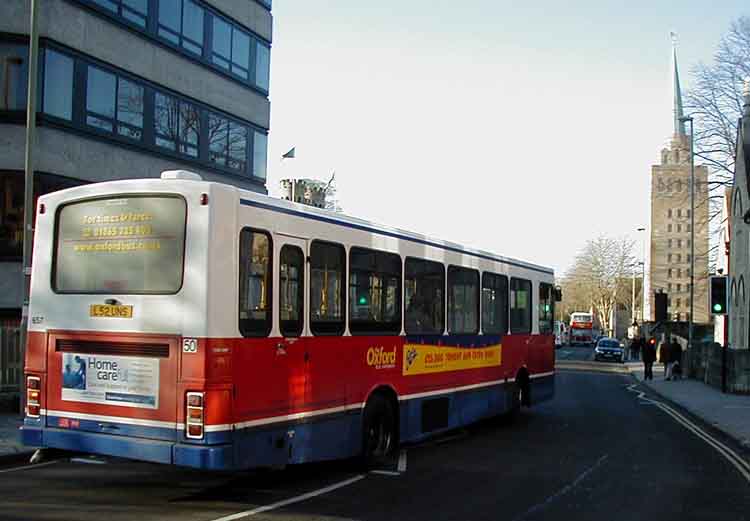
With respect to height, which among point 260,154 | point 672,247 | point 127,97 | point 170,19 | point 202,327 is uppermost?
point 672,247

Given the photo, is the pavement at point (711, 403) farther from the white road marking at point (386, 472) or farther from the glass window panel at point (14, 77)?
the glass window panel at point (14, 77)

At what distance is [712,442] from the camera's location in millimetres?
15719

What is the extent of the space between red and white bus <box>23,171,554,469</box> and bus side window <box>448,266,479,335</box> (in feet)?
8.69

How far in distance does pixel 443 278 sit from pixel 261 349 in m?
5.17

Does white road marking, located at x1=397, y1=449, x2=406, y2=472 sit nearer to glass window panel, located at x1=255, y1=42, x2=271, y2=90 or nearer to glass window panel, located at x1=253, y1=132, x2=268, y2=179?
glass window panel, located at x1=253, y1=132, x2=268, y2=179

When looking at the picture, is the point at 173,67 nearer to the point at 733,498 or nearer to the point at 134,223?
the point at 134,223

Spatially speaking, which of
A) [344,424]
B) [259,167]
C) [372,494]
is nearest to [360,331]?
[344,424]

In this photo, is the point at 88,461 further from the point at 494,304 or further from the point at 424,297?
the point at 494,304

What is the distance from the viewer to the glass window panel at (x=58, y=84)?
20.2 metres

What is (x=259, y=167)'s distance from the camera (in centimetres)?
2997

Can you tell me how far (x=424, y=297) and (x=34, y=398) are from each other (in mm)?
5666

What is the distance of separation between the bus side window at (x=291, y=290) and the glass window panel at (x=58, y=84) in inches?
530

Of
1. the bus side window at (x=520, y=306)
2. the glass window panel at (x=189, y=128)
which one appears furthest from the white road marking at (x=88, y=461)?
the glass window panel at (x=189, y=128)

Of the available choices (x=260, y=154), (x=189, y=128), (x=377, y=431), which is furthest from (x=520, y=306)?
(x=260, y=154)
